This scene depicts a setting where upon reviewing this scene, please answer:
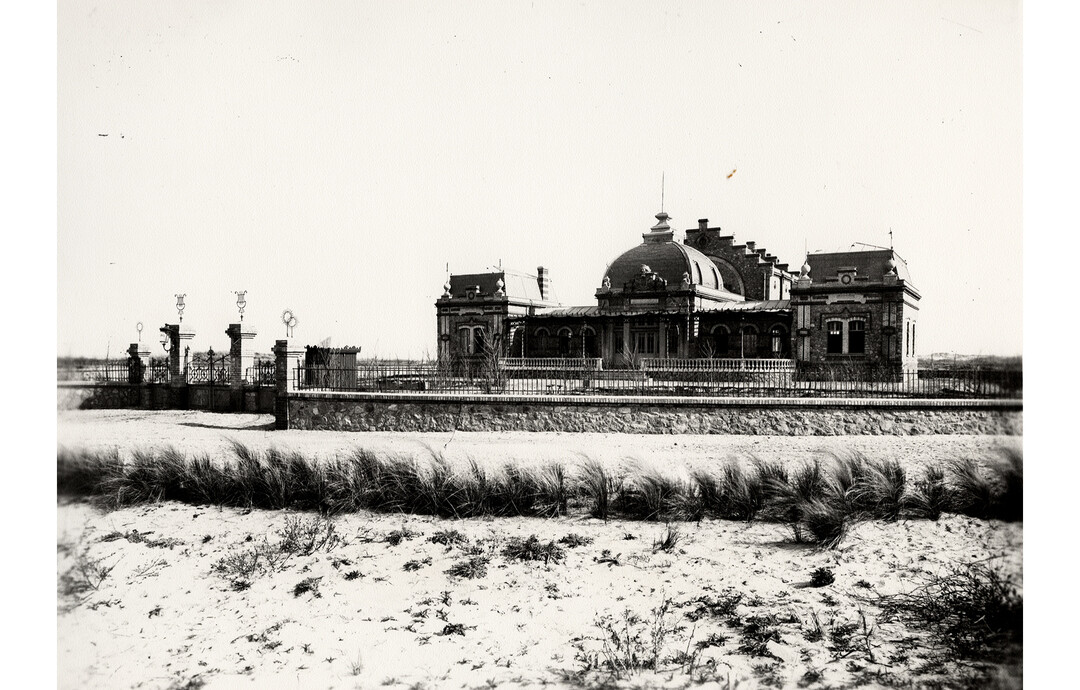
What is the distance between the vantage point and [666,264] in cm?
2384

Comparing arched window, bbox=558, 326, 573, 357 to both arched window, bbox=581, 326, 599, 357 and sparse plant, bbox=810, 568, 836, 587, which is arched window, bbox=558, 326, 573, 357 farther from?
sparse plant, bbox=810, 568, 836, 587

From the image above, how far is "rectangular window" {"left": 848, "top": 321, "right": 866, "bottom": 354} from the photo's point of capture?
59.1ft

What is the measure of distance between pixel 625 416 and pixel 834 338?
10074mm

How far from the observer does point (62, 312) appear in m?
6.27

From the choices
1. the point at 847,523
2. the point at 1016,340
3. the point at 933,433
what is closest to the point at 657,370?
the point at 933,433

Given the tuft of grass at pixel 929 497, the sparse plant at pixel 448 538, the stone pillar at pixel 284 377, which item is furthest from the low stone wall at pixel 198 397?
the tuft of grass at pixel 929 497

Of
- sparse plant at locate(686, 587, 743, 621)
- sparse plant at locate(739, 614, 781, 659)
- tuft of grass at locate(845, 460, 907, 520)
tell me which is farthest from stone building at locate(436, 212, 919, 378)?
sparse plant at locate(739, 614, 781, 659)

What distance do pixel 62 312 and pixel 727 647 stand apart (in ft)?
22.8

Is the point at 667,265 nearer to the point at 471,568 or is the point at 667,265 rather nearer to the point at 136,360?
the point at 136,360

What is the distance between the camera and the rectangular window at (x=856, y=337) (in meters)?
18.0

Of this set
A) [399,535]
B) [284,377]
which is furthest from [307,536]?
[284,377]

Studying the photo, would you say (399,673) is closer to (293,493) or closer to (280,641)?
(280,641)

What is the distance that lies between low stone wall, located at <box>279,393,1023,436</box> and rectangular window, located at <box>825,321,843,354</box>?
830 centimetres

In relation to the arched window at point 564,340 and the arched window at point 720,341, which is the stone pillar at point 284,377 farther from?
the arched window at point 720,341
